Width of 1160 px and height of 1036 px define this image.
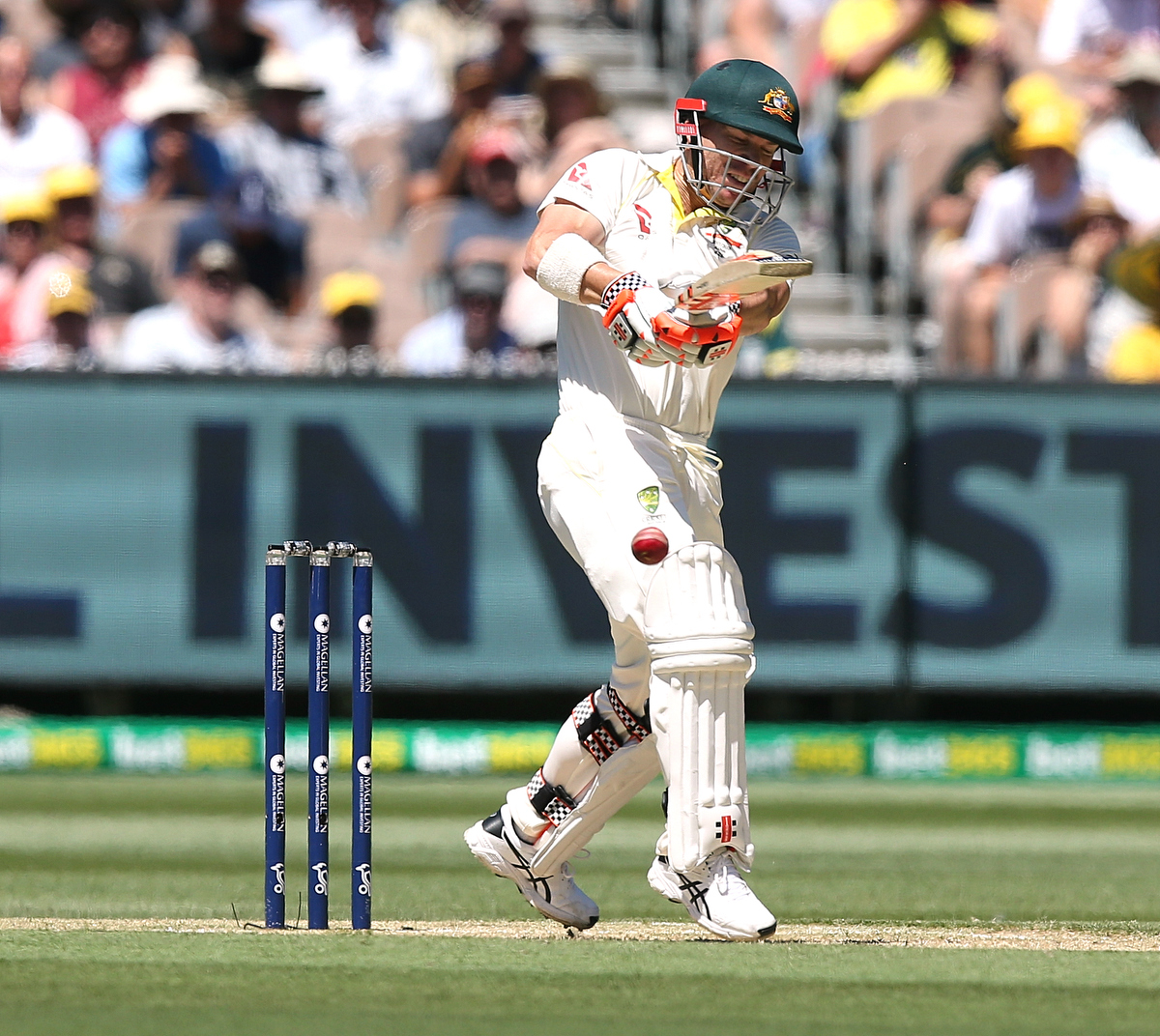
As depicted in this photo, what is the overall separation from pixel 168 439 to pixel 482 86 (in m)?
3.03

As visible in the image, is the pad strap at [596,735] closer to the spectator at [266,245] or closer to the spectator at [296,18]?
the spectator at [266,245]

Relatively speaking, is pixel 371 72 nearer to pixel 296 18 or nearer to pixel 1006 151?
pixel 296 18

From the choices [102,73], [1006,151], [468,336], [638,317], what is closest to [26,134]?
[102,73]

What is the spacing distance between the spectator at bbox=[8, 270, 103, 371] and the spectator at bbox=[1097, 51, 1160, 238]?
17.0 feet

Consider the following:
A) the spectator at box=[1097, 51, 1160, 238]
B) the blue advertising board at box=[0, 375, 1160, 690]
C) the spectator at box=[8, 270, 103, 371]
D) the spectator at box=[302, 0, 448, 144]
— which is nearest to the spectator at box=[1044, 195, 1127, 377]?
the blue advertising board at box=[0, 375, 1160, 690]

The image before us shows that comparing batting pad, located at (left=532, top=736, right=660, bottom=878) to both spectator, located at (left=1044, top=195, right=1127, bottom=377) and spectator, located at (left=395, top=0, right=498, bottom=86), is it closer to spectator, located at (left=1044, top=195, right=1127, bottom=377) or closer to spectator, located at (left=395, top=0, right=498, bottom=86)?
spectator, located at (left=1044, top=195, right=1127, bottom=377)

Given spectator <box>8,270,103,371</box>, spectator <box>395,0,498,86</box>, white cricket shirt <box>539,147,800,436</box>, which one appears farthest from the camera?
spectator <box>395,0,498,86</box>

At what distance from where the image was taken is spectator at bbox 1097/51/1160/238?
11.2 meters

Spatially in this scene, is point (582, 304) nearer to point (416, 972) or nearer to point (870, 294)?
point (416, 972)

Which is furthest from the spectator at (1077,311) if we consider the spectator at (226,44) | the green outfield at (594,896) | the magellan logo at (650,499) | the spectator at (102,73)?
the magellan logo at (650,499)

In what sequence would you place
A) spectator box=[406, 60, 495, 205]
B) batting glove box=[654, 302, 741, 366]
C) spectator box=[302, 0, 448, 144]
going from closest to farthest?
batting glove box=[654, 302, 741, 366] → spectator box=[406, 60, 495, 205] → spectator box=[302, 0, 448, 144]

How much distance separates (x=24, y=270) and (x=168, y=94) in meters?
1.44

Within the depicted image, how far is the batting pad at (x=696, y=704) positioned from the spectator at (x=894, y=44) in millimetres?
7466

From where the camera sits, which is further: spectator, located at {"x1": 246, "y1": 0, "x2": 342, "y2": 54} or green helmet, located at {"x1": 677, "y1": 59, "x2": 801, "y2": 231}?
spectator, located at {"x1": 246, "y1": 0, "x2": 342, "y2": 54}
